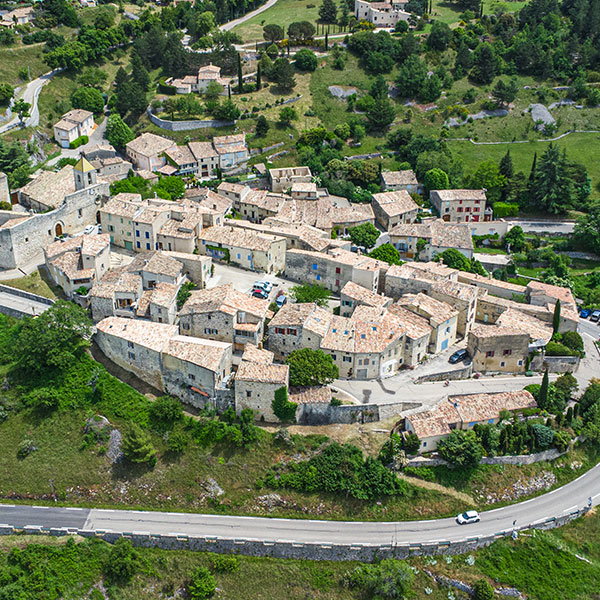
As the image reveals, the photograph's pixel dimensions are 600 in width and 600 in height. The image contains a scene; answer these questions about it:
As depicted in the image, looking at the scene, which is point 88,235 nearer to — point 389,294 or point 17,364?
point 17,364

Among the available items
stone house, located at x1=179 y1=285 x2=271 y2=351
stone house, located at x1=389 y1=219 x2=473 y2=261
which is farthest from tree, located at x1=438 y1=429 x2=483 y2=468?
stone house, located at x1=389 y1=219 x2=473 y2=261

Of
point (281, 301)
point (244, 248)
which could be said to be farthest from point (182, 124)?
point (281, 301)

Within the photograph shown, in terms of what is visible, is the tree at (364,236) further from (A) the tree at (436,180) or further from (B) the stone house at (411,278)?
(A) the tree at (436,180)

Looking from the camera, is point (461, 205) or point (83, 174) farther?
point (461, 205)

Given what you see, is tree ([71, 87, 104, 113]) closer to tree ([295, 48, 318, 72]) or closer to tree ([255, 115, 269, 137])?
tree ([255, 115, 269, 137])

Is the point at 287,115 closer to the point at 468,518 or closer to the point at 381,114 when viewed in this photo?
the point at 381,114

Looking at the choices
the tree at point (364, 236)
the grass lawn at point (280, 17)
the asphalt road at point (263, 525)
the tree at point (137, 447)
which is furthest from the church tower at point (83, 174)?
the grass lawn at point (280, 17)
